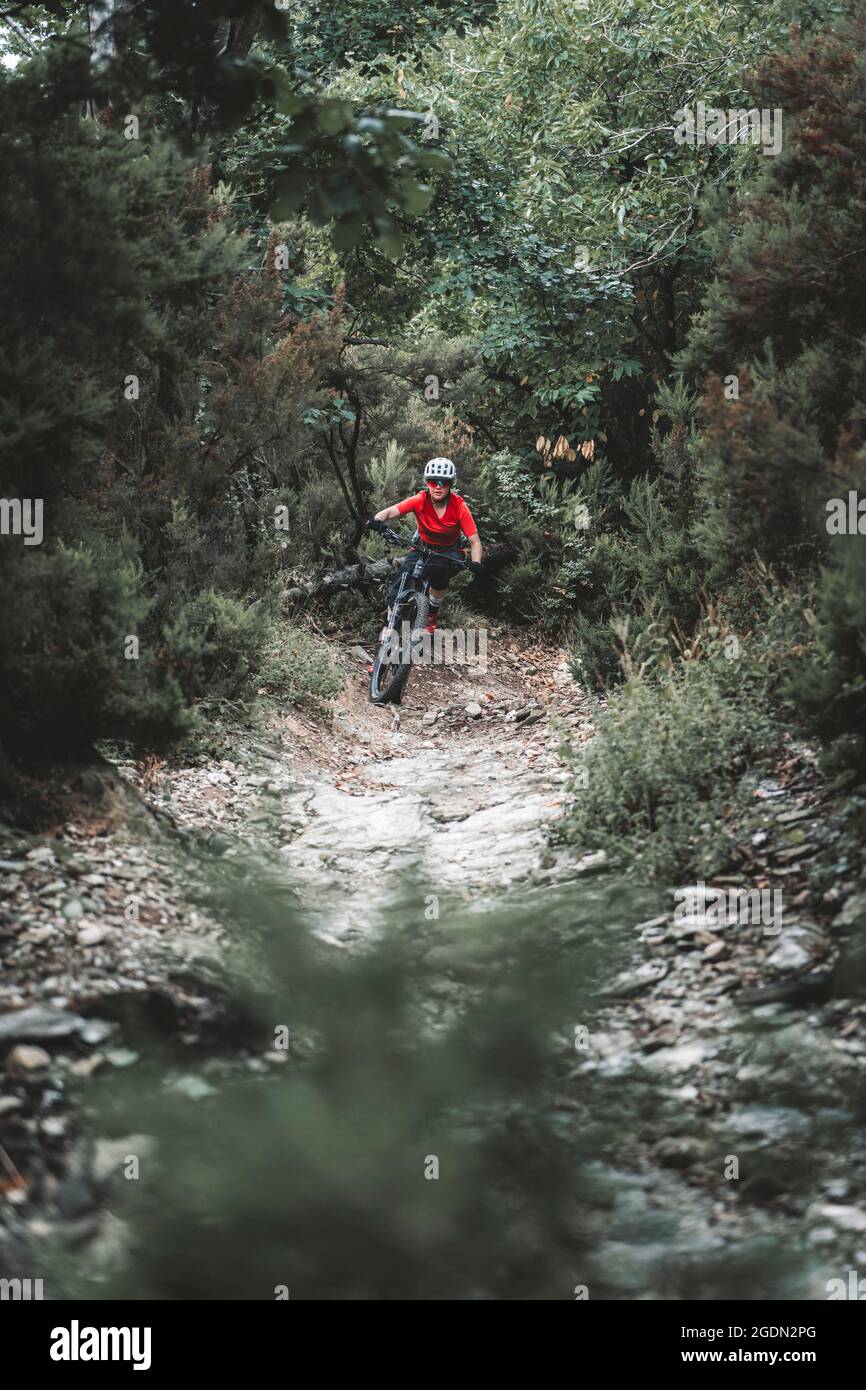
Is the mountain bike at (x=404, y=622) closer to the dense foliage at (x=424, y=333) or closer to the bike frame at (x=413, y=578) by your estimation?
the bike frame at (x=413, y=578)

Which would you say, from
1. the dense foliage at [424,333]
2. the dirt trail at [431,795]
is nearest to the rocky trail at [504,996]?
the dirt trail at [431,795]

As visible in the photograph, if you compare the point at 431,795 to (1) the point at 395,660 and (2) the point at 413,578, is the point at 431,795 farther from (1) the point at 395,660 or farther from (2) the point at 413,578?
(2) the point at 413,578

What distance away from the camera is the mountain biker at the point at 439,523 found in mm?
10484

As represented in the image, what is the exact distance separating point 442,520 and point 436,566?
47 cm

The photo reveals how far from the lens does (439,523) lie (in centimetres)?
1088

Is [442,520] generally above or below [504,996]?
above

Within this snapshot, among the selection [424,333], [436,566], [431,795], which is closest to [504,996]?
[431,795]

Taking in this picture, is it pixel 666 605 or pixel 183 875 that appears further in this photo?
pixel 666 605

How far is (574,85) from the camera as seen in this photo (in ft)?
49.1

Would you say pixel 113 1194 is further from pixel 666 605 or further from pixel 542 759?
pixel 666 605

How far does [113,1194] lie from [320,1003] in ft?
4.75

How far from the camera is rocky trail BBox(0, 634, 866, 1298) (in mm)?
3258
